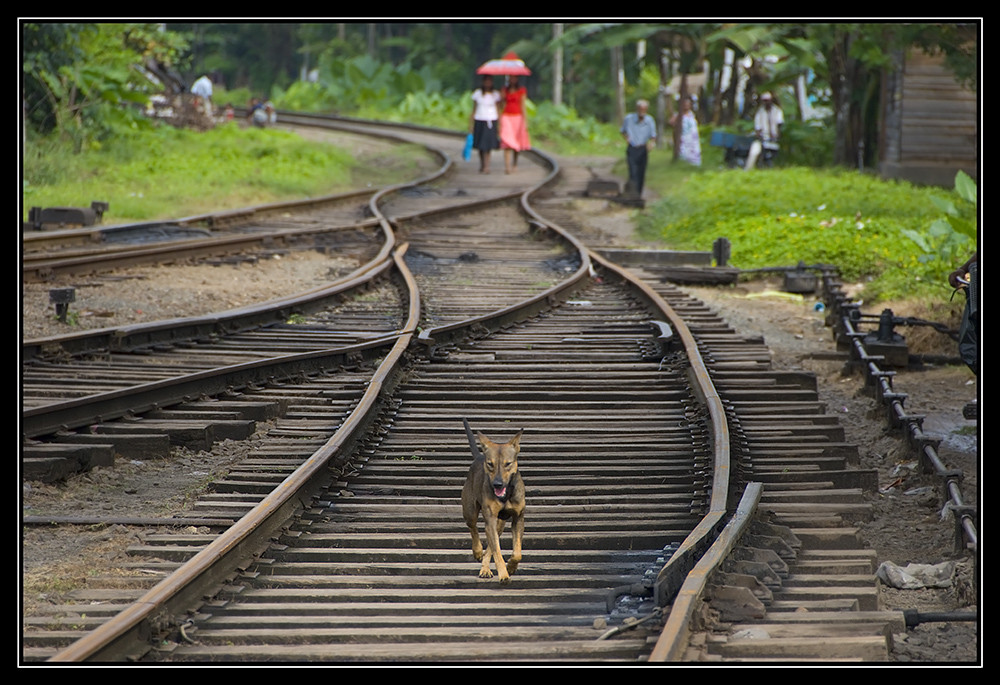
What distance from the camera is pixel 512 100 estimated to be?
25188 mm

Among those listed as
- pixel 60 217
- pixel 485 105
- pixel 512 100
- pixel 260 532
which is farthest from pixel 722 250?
pixel 260 532

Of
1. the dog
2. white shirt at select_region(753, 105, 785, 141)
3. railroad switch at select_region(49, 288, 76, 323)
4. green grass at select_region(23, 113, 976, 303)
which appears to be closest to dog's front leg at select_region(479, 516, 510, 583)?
the dog

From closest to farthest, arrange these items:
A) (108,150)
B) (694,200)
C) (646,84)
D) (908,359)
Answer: (908,359), (694,200), (108,150), (646,84)

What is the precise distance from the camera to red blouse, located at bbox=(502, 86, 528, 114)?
2509cm

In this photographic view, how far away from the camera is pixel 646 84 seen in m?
45.3

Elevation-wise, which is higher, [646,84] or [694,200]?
[646,84]

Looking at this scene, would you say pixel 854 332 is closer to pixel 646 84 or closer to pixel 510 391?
pixel 510 391

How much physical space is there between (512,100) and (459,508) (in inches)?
773

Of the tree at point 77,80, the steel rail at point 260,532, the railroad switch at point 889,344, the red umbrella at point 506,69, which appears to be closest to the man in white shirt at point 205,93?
the tree at point 77,80

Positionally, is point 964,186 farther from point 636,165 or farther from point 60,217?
point 60,217

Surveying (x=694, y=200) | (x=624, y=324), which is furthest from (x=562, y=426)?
(x=694, y=200)

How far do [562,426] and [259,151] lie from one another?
19988mm

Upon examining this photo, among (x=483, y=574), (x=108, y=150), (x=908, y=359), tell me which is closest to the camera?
(x=483, y=574)

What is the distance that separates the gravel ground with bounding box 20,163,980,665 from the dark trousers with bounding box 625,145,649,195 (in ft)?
23.5
